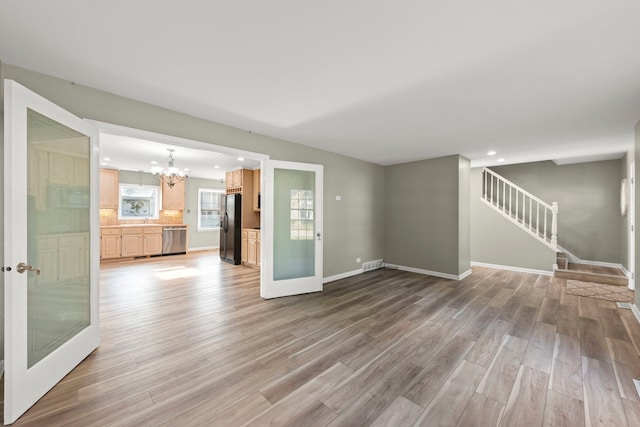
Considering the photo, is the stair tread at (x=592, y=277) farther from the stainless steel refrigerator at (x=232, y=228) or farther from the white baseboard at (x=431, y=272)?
the stainless steel refrigerator at (x=232, y=228)

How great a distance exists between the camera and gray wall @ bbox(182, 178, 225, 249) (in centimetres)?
886

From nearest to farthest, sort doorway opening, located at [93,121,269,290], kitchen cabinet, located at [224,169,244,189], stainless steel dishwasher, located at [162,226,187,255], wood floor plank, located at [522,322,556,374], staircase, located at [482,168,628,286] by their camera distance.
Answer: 1. wood floor plank, located at [522,322,556,374]
2. doorway opening, located at [93,121,269,290]
3. staircase, located at [482,168,628,286]
4. kitchen cabinet, located at [224,169,244,189]
5. stainless steel dishwasher, located at [162,226,187,255]

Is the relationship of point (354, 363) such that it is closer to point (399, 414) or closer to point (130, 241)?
point (399, 414)

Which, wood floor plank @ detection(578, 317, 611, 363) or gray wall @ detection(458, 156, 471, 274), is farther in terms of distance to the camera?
gray wall @ detection(458, 156, 471, 274)

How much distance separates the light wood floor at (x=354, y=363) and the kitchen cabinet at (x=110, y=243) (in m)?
3.50

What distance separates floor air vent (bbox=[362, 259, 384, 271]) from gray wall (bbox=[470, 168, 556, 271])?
2.55 meters

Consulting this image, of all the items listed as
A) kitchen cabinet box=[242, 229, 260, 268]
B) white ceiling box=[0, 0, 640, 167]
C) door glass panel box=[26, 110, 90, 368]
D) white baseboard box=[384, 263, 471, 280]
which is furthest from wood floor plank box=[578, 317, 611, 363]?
kitchen cabinet box=[242, 229, 260, 268]

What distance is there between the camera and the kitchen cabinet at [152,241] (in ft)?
24.2

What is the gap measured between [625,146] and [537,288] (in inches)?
121

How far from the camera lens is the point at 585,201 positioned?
638cm

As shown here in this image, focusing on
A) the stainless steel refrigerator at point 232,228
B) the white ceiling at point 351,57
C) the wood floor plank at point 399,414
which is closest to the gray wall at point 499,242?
the white ceiling at point 351,57

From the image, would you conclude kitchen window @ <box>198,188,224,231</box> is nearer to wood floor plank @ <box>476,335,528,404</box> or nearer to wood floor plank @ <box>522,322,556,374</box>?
wood floor plank @ <box>476,335,528,404</box>

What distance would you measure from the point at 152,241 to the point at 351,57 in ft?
26.1

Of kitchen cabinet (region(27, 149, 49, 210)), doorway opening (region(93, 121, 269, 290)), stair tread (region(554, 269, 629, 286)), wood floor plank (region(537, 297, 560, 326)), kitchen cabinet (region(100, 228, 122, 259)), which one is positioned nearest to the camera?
kitchen cabinet (region(27, 149, 49, 210))
